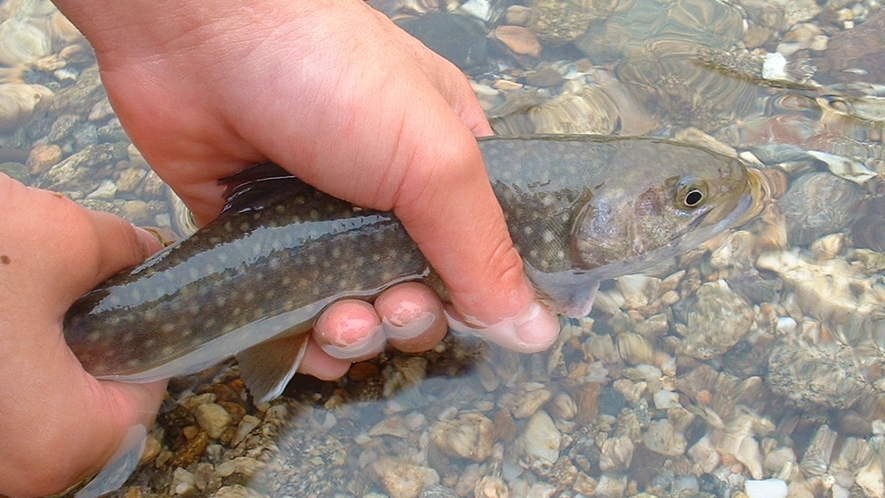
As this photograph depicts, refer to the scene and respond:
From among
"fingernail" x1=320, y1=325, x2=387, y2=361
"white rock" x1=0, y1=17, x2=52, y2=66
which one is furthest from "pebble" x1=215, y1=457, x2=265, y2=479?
"white rock" x1=0, y1=17, x2=52, y2=66

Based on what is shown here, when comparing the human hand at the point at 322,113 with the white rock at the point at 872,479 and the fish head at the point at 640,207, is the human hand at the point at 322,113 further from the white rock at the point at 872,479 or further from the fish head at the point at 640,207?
the white rock at the point at 872,479

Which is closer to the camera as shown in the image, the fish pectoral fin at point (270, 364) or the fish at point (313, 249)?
the fish at point (313, 249)

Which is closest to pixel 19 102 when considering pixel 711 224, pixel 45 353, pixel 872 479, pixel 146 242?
pixel 146 242

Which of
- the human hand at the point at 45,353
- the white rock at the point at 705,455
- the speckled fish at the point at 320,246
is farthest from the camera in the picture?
the white rock at the point at 705,455

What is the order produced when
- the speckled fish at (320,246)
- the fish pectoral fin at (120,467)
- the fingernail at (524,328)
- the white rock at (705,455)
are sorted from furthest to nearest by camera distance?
the white rock at (705,455)
the fingernail at (524,328)
the fish pectoral fin at (120,467)
the speckled fish at (320,246)

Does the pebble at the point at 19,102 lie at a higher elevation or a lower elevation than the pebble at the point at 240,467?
higher

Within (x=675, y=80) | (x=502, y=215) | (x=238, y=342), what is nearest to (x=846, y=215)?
(x=675, y=80)

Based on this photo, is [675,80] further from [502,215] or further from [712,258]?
[502,215]

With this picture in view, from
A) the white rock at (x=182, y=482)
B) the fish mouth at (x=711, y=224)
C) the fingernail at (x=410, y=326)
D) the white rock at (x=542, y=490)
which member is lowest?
the white rock at (x=542, y=490)

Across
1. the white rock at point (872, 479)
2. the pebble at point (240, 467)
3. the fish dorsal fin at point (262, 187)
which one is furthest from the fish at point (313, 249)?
the white rock at point (872, 479)
